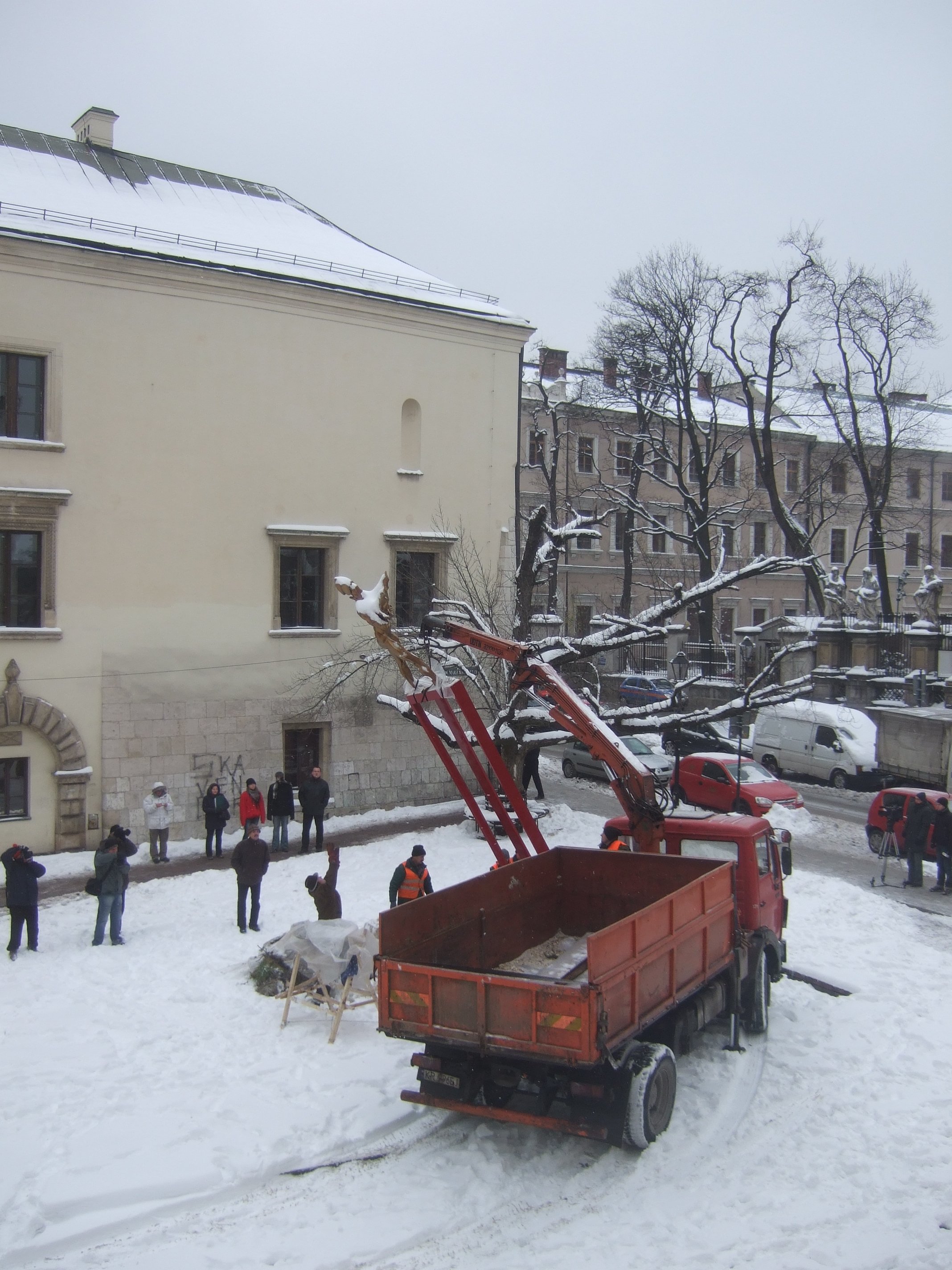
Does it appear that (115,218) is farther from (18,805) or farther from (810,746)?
(810,746)

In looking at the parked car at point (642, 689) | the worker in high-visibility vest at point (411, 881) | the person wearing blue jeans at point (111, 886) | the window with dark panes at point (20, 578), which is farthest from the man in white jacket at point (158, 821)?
the parked car at point (642, 689)

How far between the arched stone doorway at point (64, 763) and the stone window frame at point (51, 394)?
406 cm

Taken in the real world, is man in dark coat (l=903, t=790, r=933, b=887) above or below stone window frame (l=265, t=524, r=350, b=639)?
below

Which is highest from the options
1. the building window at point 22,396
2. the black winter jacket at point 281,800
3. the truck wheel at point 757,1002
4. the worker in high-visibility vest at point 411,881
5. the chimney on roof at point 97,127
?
the chimney on roof at point 97,127

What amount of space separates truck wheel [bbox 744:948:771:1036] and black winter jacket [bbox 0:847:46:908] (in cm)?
823

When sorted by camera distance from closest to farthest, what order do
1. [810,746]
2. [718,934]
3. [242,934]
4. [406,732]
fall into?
[718,934]
[242,934]
[406,732]
[810,746]

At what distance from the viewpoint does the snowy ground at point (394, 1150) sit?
739 centimetres

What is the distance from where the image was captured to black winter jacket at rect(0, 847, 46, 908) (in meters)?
13.1

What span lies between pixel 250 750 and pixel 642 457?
21.9 metres

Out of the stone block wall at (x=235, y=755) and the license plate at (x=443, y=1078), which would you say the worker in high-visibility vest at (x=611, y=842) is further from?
the stone block wall at (x=235, y=755)

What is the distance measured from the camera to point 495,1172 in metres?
8.31

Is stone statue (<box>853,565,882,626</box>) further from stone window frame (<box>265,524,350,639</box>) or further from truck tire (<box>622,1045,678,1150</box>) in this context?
truck tire (<box>622,1045,678,1150</box>)

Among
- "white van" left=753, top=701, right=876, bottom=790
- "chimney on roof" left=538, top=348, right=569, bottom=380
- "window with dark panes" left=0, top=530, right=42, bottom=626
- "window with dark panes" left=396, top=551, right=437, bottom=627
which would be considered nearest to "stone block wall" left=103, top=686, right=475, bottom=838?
"window with dark panes" left=0, top=530, right=42, bottom=626

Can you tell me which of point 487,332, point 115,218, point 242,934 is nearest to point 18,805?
point 242,934
